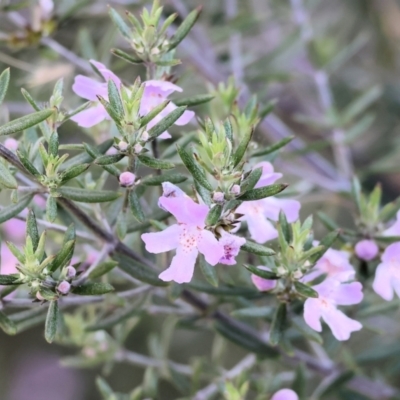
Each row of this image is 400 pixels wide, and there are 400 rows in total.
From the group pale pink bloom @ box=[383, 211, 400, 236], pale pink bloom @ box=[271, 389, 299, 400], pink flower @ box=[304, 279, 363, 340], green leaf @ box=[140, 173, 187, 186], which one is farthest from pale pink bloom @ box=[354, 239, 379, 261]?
green leaf @ box=[140, 173, 187, 186]

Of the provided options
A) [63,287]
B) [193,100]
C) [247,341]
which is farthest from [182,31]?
[247,341]

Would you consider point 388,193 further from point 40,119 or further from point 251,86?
point 40,119

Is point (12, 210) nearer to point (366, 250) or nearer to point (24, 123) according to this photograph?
point (24, 123)

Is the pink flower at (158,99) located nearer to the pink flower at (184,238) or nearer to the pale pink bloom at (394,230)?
the pink flower at (184,238)

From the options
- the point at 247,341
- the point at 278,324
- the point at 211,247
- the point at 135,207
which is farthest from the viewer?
the point at 247,341

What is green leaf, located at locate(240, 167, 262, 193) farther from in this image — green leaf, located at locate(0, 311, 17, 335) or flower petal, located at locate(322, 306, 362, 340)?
green leaf, located at locate(0, 311, 17, 335)

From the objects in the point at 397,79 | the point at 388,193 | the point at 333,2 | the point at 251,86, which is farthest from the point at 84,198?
the point at 333,2

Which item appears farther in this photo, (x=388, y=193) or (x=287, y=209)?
(x=388, y=193)
